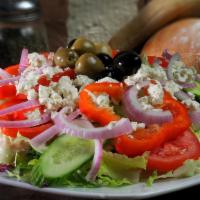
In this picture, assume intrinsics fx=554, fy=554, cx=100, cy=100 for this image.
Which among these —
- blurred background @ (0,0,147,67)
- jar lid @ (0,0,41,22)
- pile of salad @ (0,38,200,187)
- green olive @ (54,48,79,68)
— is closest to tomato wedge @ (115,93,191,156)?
pile of salad @ (0,38,200,187)

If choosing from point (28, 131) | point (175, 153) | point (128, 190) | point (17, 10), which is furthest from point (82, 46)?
point (17, 10)

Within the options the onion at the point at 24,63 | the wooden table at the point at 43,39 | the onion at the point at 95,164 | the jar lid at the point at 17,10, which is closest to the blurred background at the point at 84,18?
the wooden table at the point at 43,39

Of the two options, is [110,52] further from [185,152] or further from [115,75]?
[185,152]

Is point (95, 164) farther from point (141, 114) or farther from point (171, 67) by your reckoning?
point (171, 67)

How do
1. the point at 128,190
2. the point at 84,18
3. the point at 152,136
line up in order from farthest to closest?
the point at 84,18 < the point at 152,136 < the point at 128,190

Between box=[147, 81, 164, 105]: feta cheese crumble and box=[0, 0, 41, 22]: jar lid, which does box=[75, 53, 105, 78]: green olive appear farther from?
box=[0, 0, 41, 22]: jar lid
